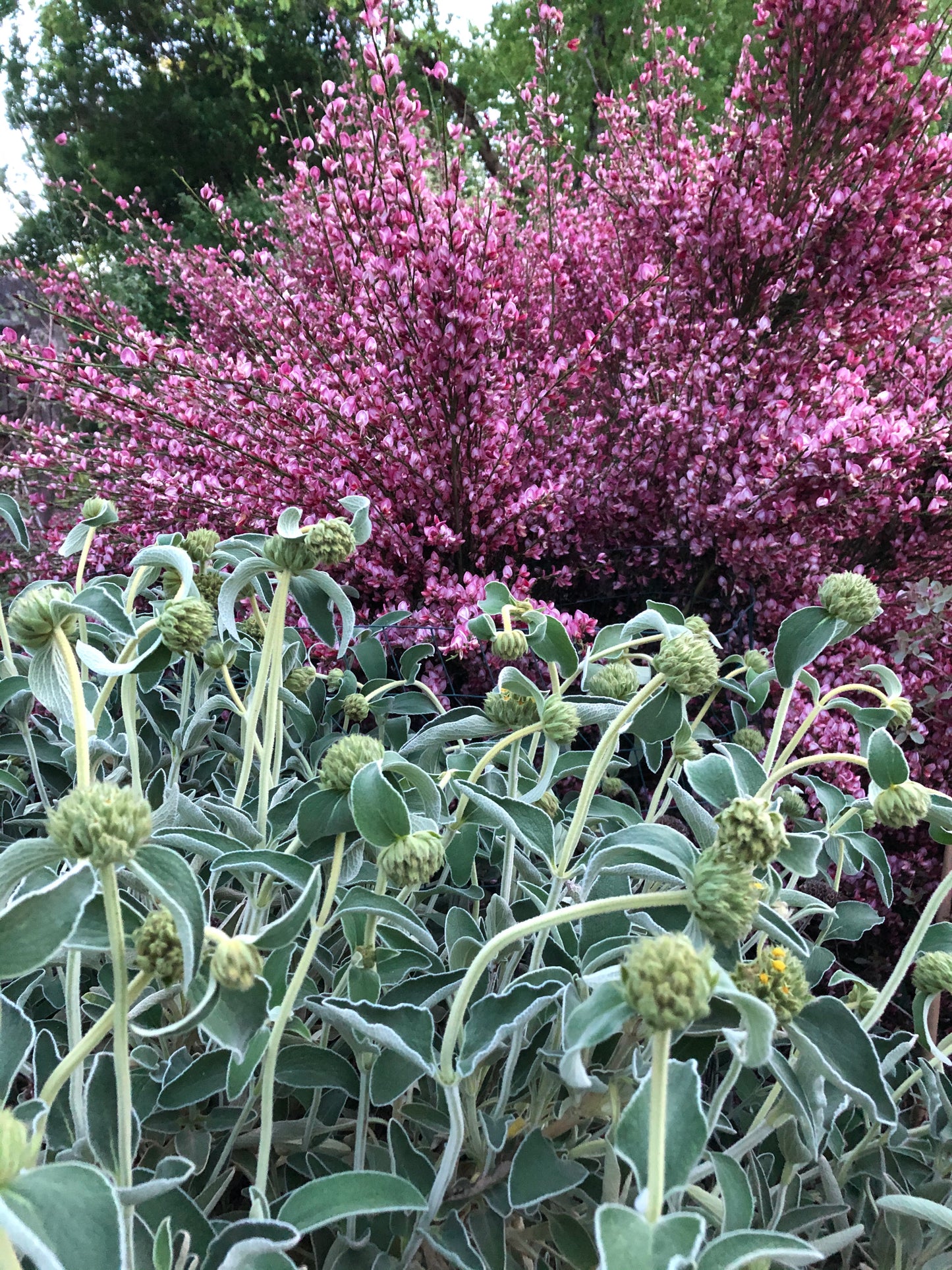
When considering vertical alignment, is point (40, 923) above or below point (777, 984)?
above

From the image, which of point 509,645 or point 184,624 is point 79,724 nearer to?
point 184,624

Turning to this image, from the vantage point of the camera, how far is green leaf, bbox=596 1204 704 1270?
280 millimetres

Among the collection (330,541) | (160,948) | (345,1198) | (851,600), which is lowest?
(345,1198)

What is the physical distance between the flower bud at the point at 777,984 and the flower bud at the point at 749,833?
0.11 m

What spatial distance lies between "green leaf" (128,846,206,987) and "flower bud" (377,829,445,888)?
115 mm

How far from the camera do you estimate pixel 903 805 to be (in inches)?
21.7

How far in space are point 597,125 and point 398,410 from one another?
4.07 m

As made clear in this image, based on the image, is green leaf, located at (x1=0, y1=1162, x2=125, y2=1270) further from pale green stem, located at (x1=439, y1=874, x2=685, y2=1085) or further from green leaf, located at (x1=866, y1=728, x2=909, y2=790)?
green leaf, located at (x1=866, y1=728, x2=909, y2=790)

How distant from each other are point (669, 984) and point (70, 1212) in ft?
0.77

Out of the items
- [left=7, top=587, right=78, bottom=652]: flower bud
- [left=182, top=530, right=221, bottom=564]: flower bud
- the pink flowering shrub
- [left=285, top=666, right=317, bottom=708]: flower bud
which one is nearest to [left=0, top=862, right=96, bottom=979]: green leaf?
[left=7, top=587, right=78, bottom=652]: flower bud

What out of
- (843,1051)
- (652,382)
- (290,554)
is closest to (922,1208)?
(843,1051)

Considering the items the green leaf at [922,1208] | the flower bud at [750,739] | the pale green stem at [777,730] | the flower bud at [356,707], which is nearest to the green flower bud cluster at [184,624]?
the flower bud at [356,707]

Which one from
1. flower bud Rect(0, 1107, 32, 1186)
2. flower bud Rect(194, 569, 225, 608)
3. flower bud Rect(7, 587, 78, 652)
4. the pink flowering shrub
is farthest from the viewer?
the pink flowering shrub

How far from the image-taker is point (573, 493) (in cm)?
150
